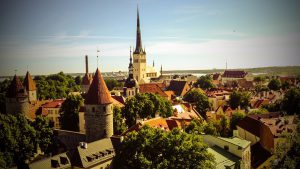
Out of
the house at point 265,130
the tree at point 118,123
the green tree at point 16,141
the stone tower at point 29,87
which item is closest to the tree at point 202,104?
the house at point 265,130

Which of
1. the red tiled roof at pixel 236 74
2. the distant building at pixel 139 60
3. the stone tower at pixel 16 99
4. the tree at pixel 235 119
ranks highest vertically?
the distant building at pixel 139 60

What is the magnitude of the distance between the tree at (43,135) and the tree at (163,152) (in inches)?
540

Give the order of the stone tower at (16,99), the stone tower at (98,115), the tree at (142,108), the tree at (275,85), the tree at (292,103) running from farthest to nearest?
the tree at (275,85) < the tree at (292,103) < the stone tower at (16,99) < the tree at (142,108) < the stone tower at (98,115)

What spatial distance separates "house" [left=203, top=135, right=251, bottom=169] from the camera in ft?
77.5

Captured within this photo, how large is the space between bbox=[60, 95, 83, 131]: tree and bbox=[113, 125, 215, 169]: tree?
1823 centimetres

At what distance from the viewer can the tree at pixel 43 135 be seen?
99.2ft

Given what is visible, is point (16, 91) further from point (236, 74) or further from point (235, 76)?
point (236, 74)

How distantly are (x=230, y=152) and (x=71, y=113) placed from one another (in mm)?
19668

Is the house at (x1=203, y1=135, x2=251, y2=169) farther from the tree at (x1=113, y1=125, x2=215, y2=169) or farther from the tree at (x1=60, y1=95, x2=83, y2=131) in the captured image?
the tree at (x1=60, y1=95, x2=83, y2=131)

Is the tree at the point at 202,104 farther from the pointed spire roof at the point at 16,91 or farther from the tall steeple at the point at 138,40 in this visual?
the tall steeple at the point at 138,40

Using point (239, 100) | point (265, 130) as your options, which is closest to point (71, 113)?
point (265, 130)

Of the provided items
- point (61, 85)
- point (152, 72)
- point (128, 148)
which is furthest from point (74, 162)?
point (152, 72)

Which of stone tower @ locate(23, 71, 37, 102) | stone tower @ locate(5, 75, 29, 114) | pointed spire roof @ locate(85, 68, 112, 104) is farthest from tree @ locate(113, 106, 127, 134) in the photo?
stone tower @ locate(23, 71, 37, 102)

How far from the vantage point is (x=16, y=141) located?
90.5 ft
